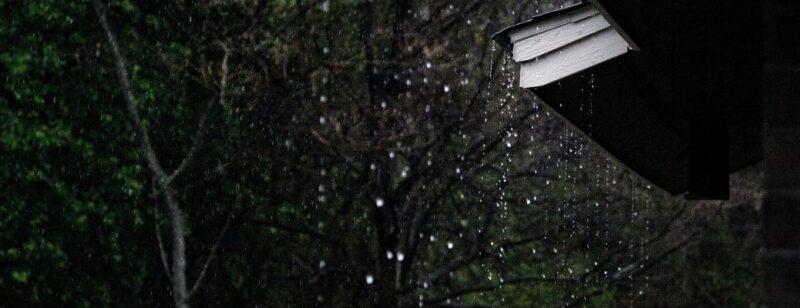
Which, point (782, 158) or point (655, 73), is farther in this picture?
point (655, 73)

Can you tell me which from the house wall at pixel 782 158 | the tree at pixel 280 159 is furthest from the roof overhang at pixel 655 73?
the tree at pixel 280 159

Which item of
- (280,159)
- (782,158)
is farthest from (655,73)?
(280,159)

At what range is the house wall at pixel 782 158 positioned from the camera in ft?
5.75

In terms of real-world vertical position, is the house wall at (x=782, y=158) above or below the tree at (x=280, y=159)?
below

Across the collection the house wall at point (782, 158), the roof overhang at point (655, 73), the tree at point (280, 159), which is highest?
the tree at point (280, 159)

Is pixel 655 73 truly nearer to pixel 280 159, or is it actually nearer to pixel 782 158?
pixel 782 158

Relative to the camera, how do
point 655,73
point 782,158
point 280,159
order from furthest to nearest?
1. point 280,159
2. point 655,73
3. point 782,158

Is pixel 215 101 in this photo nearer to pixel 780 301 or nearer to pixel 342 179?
pixel 342 179

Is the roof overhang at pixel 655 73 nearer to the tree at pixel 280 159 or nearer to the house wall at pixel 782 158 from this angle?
the house wall at pixel 782 158

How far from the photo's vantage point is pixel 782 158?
1778 mm

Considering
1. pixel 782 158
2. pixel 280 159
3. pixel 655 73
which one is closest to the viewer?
pixel 782 158

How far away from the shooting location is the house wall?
1754 millimetres

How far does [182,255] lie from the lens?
584 inches

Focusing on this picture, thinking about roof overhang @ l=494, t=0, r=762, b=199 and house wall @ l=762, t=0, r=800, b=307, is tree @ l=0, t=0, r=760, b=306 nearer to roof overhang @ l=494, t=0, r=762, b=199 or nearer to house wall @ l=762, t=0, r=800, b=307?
roof overhang @ l=494, t=0, r=762, b=199
